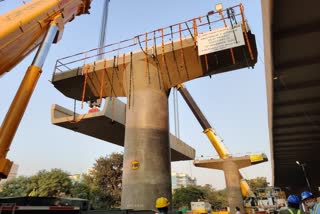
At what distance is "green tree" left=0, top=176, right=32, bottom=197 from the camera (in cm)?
5602

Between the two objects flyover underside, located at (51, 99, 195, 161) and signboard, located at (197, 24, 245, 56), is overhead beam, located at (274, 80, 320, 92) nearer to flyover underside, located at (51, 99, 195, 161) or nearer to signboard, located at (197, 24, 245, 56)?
signboard, located at (197, 24, 245, 56)

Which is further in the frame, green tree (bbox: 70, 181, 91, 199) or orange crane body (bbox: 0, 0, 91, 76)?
green tree (bbox: 70, 181, 91, 199)

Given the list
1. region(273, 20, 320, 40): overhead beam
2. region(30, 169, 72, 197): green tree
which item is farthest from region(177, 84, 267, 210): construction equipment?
region(30, 169, 72, 197): green tree

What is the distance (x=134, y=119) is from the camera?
45.5 feet

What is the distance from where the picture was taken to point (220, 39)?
13.7 m

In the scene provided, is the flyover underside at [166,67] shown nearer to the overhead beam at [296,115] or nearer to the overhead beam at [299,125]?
the overhead beam at [296,115]

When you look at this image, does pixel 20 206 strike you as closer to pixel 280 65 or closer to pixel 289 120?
pixel 280 65

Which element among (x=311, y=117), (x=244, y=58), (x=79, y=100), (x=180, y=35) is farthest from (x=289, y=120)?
(x=79, y=100)

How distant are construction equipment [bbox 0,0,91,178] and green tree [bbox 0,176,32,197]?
165ft

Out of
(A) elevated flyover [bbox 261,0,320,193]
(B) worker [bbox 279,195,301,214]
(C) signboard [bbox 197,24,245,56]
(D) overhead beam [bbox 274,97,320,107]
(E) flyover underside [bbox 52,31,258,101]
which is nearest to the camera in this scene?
(B) worker [bbox 279,195,301,214]

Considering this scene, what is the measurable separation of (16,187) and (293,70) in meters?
62.1

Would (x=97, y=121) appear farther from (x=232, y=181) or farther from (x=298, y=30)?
(x=232, y=181)

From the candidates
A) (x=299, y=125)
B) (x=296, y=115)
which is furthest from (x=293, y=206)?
(x=299, y=125)

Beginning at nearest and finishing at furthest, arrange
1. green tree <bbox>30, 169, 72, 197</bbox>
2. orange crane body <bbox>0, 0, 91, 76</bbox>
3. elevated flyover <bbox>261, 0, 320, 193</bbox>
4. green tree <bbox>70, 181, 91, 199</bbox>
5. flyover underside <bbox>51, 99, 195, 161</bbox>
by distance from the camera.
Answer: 1. elevated flyover <bbox>261, 0, 320, 193</bbox>
2. orange crane body <bbox>0, 0, 91, 76</bbox>
3. flyover underside <bbox>51, 99, 195, 161</bbox>
4. green tree <bbox>30, 169, 72, 197</bbox>
5. green tree <bbox>70, 181, 91, 199</bbox>
